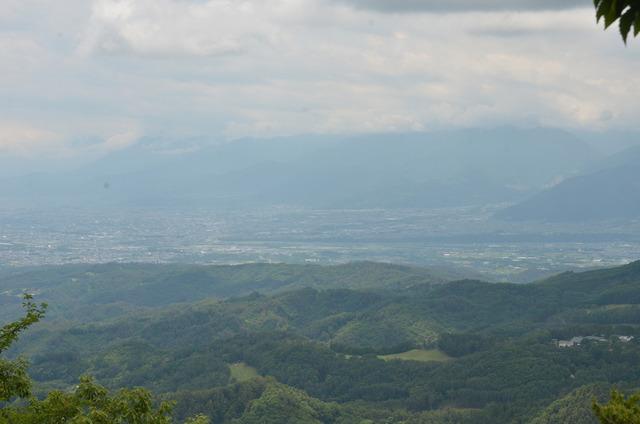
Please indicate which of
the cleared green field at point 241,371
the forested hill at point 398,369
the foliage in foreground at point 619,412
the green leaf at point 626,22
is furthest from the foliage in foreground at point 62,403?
the cleared green field at point 241,371

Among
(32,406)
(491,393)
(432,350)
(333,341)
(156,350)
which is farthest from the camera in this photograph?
(333,341)

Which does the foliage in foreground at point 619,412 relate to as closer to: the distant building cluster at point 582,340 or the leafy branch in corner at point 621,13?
the leafy branch in corner at point 621,13

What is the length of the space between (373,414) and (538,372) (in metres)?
32.3

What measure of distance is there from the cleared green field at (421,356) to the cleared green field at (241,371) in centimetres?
2786

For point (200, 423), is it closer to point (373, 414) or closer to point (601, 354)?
point (373, 414)

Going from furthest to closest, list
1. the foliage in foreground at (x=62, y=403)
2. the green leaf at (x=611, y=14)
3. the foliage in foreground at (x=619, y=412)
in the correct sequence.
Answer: the foliage in foreground at (x=62, y=403), the foliage in foreground at (x=619, y=412), the green leaf at (x=611, y=14)

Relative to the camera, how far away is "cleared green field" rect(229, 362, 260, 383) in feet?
509

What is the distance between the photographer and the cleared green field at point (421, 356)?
6179 inches

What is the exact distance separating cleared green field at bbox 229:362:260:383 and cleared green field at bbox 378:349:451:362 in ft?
91.4

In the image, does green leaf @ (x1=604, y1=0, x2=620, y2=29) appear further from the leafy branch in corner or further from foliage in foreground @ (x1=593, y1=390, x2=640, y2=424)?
foliage in foreground @ (x1=593, y1=390, x2=640, y2=424)

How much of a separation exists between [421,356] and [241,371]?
39009 mm

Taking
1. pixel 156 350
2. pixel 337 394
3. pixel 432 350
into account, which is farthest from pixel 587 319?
pixel 156 350

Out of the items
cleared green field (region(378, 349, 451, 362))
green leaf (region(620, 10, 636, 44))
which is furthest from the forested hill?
green leaf (region(620, 10, 636, 44))

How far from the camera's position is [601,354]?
13912 cm
